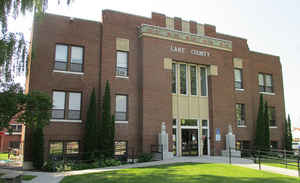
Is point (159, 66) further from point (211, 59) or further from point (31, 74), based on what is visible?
point (31, 74)

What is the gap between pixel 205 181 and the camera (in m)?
12.9

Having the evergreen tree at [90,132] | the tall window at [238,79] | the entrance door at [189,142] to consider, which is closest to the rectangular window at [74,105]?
the evergreen tree at [90,132]

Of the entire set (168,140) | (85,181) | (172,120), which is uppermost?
(172,120)

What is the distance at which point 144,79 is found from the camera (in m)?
23.5

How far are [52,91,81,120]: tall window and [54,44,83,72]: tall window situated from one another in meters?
1.87

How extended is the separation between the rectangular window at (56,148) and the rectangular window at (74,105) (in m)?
2.01

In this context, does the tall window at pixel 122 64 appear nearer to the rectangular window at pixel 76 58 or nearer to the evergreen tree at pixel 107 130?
the evergreen tree at pixel 107 130

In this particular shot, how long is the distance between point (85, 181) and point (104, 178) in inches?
35.7

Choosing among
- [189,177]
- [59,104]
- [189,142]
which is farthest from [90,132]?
[189,177]

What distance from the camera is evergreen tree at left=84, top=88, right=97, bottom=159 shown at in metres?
20.9

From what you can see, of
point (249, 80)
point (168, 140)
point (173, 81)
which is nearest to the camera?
point (168, 140)

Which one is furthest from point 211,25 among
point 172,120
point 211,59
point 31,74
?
point 31,74

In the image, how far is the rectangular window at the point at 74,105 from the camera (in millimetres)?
21797

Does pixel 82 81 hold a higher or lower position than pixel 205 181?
higher
